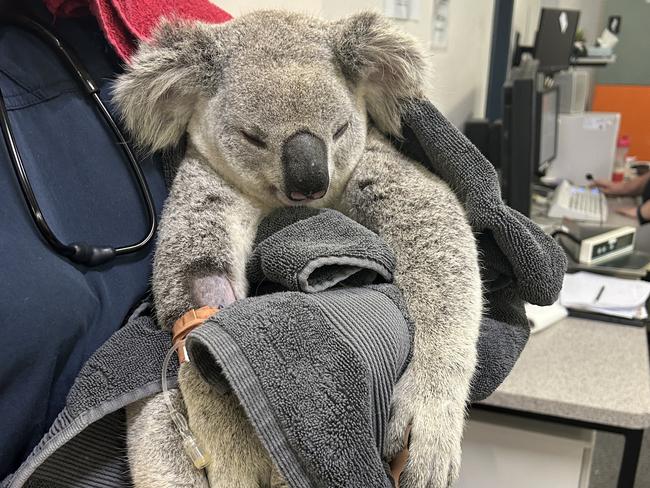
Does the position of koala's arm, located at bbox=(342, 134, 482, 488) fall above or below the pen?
above

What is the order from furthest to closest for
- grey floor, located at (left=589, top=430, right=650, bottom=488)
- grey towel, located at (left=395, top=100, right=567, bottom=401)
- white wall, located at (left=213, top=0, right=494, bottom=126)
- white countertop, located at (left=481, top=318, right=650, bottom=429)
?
grey floor, located at (left=589, top=430, right=650, bottom=488), white wall, located at (left=213, top=0, right=494, bottom=126), white countertop, located at (left=481, top=318, right=650, bottom=429), grey towel, located at (left=395, top=100, right=567, bottom=401)

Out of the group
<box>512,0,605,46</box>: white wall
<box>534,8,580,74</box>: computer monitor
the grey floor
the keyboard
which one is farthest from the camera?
<box>512,0,605,46</box>: white wall

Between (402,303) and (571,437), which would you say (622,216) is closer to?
(571,437)

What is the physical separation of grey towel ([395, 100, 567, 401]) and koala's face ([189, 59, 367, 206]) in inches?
4.5

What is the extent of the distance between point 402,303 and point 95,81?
0.46 m

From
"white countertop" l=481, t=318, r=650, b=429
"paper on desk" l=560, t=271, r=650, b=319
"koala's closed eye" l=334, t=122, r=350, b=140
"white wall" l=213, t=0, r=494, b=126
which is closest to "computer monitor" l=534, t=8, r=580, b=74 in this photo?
"white wall" l=213, t=0, r=494, b=126

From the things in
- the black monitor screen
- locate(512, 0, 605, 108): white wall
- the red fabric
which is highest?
locate(512, 0, 605, 108): white wall

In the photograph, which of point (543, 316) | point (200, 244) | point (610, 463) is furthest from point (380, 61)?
point (610, 463)

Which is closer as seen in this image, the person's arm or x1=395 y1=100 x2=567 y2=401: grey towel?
x1=395 y1=100 x2=567 y2=401: grey towel

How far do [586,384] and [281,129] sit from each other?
1040 millimetres

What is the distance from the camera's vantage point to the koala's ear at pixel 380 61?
2.31ft

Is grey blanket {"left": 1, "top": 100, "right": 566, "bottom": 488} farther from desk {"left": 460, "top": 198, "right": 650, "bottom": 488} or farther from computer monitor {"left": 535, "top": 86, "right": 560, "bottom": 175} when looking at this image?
computer monitor {"left": 535, "top": 86, "right": 560, "bottom": 175}

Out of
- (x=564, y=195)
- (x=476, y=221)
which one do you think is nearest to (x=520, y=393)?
(x=476, y=221)

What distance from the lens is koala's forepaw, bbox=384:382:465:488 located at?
0.58 metres
